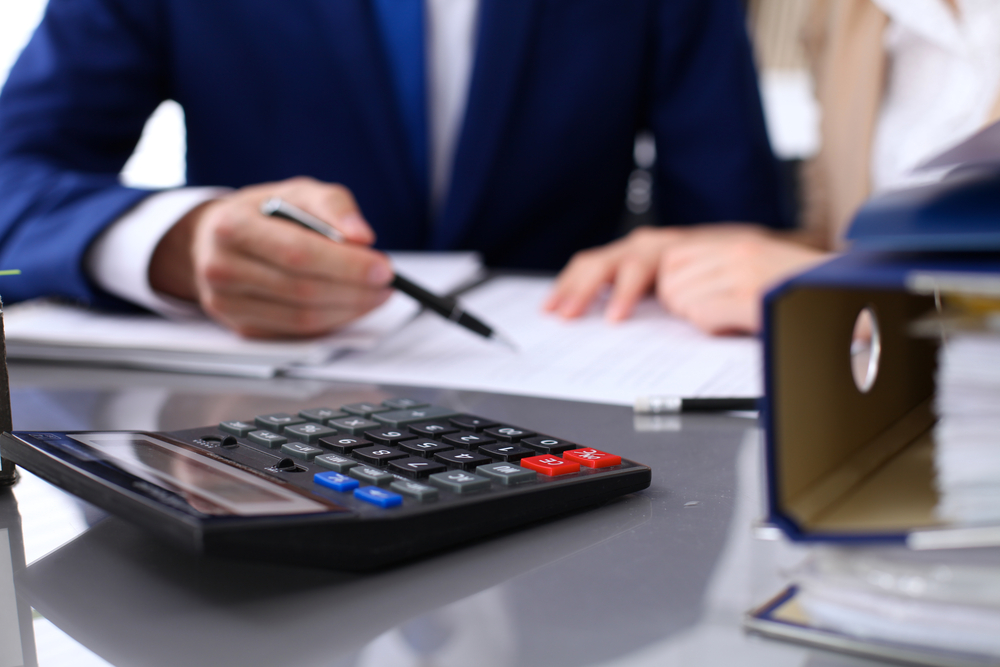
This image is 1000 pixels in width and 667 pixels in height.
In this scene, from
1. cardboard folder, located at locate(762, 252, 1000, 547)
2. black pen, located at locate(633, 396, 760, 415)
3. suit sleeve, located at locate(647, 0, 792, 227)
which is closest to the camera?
cardboard folder, located at locate(762, 252, 1000, 547)

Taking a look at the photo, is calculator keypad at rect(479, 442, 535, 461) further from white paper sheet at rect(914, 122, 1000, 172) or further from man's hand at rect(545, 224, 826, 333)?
man's hand at rect(545, 224, 826, 333)

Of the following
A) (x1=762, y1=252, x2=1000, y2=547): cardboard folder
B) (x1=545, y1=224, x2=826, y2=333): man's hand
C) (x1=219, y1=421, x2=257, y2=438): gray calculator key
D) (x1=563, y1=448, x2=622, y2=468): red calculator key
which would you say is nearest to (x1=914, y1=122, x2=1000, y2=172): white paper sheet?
(x1=762, y1=252, x2=1000, y2=547): cardboard folder

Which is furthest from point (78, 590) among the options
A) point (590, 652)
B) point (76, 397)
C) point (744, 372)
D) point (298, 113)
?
point (298, 113)

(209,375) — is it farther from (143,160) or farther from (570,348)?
(143,160)

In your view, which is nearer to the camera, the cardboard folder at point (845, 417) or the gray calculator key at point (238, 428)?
the cardboard folder at point (845, 417)

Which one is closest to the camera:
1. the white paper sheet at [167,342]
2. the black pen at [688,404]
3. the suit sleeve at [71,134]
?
the black pen at [688,404]

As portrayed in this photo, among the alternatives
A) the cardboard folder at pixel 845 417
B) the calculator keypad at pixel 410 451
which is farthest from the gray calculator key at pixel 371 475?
the cardboard folder at pixel 845 417

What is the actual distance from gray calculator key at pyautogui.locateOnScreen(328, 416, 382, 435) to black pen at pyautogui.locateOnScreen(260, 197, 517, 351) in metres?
0.24

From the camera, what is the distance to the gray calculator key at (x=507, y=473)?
27 cm

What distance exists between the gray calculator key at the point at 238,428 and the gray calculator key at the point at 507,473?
0.10 m

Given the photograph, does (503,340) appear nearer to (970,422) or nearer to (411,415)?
(411,415)

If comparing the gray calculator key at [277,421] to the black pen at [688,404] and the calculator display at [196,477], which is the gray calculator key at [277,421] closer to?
the calculator display at [196,477]

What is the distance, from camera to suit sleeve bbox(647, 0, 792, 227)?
1.02 meters

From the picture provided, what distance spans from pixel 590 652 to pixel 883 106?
791 mm
